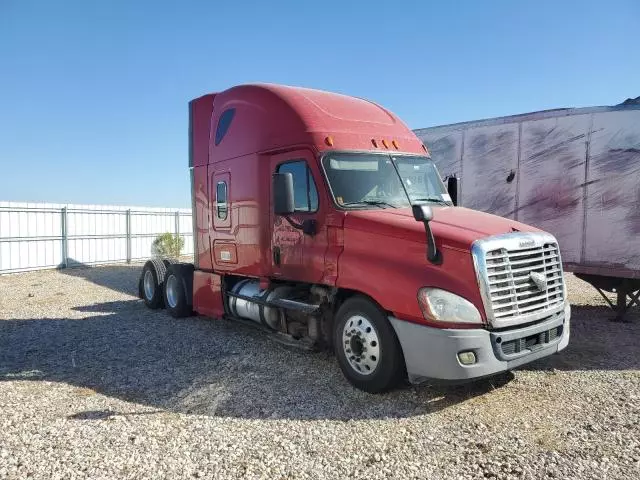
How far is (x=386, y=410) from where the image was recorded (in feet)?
15.5

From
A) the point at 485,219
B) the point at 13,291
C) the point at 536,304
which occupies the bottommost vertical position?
the point at 13,291

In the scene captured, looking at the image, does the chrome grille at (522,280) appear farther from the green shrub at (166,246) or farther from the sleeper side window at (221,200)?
the green shrub at (166,246)

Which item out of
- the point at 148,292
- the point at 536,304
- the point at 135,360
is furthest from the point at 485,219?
the point at 148,292

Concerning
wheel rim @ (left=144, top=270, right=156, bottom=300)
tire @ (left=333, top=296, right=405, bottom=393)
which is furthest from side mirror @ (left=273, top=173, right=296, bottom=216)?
wheel rim @ (left=144, top=270, right=156, bottom=300)

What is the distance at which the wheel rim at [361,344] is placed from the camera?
5012 millimetres

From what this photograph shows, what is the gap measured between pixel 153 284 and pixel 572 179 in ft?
26.0

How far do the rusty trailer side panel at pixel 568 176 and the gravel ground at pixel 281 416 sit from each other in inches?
66.8

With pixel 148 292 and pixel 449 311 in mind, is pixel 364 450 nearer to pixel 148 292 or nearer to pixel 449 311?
pixel 449 311

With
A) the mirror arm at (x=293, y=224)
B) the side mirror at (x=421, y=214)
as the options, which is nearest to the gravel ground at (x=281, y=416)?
the mirror arm at (x=293, y=224)

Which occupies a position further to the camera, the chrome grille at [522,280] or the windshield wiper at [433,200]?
the windshield wiper at [433,200]

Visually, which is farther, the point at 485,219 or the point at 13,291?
the point at 13,291

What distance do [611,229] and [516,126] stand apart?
7.99 ft

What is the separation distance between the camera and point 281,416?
4625 mm

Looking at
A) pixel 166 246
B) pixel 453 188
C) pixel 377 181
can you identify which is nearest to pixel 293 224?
pixel 377 181
